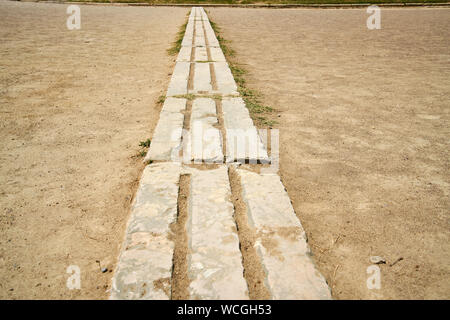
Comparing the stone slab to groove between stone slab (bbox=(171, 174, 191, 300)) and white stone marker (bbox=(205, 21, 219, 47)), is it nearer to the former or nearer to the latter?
white stone marker (bbox=(205, 21, 219, 47))

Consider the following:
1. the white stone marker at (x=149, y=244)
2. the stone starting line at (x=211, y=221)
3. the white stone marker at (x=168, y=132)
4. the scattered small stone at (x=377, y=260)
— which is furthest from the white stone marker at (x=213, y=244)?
the scattered small stone at (x=377, y=260)

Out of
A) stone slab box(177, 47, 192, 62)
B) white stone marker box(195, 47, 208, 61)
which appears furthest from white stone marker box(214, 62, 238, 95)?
stone slab box(177, 47, 192, 62)

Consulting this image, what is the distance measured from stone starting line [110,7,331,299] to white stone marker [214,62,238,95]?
0.73 metres

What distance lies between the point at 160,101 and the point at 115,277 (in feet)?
6.98

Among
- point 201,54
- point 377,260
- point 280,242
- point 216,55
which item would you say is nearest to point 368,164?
point 377,260

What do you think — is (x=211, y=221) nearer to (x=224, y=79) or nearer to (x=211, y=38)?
(x=224, y=79)

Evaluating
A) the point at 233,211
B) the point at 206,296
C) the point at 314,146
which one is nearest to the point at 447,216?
the point at 314,146

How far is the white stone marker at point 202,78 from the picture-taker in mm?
3308

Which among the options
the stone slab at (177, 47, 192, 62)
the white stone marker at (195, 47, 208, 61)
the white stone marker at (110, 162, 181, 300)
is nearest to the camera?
the white stone marker at (110, 162, 181, 300)

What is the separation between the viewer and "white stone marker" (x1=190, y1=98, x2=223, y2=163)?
205 cm

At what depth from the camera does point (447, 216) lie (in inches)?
63.7

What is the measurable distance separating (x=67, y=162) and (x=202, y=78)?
2.06 m

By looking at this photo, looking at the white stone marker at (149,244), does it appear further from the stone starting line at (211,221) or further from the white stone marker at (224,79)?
the white stone marker at (224,79)
